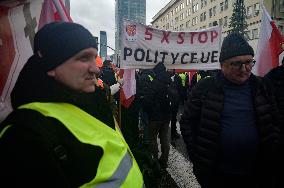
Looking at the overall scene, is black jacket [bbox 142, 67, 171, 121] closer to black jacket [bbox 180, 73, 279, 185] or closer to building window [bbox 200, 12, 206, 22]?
black jacket [bbox 180, 73, 279, 185]

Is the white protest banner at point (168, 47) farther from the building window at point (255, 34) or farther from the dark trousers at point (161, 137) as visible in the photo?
the building window at point (255, 34)

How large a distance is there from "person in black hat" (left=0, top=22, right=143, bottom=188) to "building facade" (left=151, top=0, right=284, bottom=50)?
2176 cm

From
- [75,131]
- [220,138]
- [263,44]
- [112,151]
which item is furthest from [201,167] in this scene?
[263,44]

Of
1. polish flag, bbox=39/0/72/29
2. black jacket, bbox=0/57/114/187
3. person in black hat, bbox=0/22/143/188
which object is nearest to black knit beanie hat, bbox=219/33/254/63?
polish flag, bbox=39/0/72/29

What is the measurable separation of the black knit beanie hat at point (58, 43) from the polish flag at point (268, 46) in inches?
138

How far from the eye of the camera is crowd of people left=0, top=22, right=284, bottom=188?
1226 millimetres

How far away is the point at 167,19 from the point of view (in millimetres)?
87562

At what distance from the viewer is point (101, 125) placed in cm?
158

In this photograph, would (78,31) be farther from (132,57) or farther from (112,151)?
(132,57)

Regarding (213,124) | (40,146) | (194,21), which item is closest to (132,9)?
(194,21)

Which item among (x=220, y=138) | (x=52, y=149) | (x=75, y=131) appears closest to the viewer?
(x=52, y=149)

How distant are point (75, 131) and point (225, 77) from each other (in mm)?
1893

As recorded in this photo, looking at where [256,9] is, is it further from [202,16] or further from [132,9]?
[132,9]

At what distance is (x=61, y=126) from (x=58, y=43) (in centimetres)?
39
